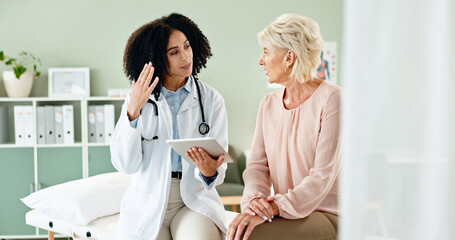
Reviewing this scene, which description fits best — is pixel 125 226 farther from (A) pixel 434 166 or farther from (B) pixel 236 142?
(B) pixel 236 142

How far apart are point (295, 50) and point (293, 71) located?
0.07 metres

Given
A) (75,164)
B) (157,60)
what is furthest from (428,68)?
(75,164)

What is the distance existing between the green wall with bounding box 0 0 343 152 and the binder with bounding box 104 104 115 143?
16.6 inches

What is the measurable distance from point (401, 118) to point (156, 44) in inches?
52.2

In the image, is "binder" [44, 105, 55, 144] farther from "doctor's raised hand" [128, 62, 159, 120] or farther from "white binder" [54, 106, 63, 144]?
"doctor's raised hand" [128, 62, 159, 120]

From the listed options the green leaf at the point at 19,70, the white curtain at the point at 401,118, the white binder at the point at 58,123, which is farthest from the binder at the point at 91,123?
the white curtain at the point at 401,118

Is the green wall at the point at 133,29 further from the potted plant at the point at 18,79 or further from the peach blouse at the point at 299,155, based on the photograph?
the peach blouse at the point at 299,155

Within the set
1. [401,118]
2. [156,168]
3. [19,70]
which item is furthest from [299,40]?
[19,70]

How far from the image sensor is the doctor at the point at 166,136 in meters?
1.90

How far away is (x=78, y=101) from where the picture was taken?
4.60 meters

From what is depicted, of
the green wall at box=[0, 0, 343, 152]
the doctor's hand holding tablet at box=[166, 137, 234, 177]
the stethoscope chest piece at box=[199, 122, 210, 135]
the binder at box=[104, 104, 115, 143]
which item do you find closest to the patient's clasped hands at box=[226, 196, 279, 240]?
the doctor's hand holding tablet at box=[166, 137, 234, 177]

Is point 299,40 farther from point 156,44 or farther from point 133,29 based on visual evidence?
point 133,29

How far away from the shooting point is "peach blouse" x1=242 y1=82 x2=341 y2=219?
1.67m

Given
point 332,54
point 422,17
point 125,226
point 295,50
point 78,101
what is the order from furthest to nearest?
point 332,54
point 78,101
point 125,226
point 295,50
point 422,17
